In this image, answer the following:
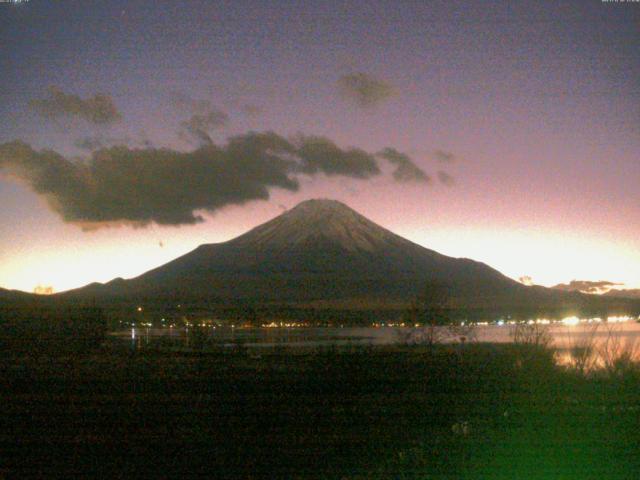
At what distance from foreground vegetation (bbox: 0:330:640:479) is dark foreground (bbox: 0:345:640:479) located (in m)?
0.02

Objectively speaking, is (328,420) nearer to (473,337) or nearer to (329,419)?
(329,419)

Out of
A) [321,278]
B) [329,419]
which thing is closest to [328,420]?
[329,419]

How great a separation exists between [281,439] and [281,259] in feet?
162

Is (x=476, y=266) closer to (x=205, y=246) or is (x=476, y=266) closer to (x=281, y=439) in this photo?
(x=205, y=246)

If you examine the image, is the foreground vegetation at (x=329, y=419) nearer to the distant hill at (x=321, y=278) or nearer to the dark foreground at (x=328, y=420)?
the dark foreground at (x=328, y=420)

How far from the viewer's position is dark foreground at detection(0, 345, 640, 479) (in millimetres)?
5793

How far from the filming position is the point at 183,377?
40.4ft

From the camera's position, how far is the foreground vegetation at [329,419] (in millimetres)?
5809

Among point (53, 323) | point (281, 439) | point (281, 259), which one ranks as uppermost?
point (281, 259)

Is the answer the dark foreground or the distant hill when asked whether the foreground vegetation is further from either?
the distant hill

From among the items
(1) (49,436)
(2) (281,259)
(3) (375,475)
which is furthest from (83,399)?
(2) (281,259)

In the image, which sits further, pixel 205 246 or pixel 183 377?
pixel 205 246

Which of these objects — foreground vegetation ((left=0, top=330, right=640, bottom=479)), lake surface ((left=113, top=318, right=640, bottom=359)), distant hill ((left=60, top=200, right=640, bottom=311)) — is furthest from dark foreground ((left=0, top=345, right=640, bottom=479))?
distant hill ((left=60, top=200, right=640, bottom=311))

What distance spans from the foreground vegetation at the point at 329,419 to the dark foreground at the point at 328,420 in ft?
0.08
